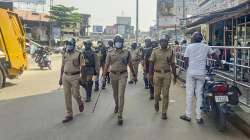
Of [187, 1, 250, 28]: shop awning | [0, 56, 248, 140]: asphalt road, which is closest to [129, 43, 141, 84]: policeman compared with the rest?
[0, 56, 248, 140]: asphalt road

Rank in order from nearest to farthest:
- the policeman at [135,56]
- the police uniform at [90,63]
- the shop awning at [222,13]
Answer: the police uniform at [90,63], the policeman at [135,56], the shop awning at [222,13]

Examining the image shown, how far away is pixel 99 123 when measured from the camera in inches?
359

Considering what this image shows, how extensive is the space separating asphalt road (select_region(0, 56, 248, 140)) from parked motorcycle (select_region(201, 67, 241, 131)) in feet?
0.80

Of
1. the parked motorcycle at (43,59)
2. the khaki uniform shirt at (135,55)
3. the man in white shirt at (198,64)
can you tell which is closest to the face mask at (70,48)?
the man in white shirt at (198,64)

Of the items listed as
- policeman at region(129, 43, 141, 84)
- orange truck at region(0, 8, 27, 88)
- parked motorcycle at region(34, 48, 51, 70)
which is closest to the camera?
orange truck at region(0, 8, 27, 88)

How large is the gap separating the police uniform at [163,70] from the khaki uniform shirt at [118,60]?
0.63 metres

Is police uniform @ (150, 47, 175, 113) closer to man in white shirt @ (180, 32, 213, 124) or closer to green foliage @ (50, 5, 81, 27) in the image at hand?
man in white shirt @ (180, 32, 213, 124)

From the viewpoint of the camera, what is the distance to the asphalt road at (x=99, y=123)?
7934 millimetres

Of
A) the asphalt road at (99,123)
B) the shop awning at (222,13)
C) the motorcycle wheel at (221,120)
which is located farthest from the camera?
the shop awning at (222,13)

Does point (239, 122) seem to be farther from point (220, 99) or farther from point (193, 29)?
point (193, 29)

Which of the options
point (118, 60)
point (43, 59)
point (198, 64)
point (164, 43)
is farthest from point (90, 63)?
point (43, 59)

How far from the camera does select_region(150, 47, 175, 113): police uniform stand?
963cm

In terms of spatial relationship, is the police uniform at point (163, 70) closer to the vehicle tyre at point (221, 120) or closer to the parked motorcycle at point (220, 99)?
the parked motorcycle at point (220, 99)

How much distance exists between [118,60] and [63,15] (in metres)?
65.5
